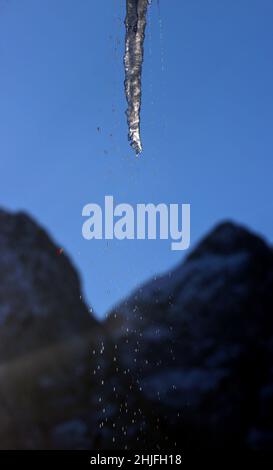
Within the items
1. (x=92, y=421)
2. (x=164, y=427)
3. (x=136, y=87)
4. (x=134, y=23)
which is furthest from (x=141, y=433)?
(x=134, y=23)

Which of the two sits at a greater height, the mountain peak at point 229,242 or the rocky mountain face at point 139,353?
the mountain peak at point 229,242

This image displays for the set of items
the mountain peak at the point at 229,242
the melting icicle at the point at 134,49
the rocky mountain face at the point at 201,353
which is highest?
the melting icicle at the point at 134,49

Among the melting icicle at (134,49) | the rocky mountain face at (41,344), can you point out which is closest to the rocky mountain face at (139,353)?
the rocky mountain face at (41,344)

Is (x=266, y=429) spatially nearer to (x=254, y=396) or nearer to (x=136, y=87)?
(x=254, y=396)

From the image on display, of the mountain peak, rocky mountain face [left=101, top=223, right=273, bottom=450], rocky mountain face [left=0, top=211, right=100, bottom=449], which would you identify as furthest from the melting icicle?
the mountain peak

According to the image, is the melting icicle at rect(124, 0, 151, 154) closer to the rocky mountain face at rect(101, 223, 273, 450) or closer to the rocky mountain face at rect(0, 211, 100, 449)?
the rocky mountain face at rect(101, 223, 273, 450)

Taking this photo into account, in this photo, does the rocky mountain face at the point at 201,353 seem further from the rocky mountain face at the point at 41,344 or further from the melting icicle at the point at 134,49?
the melting icicle at the point at 134,49

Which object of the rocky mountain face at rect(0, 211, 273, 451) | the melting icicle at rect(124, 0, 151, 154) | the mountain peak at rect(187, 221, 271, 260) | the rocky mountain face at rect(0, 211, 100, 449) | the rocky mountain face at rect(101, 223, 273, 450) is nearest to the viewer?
the melting icicle at rect(124, 0, 151, 154)

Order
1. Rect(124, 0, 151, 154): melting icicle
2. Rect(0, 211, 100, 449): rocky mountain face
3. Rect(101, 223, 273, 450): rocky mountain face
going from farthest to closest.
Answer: Rect(101, 223, 273, 450): rocky mountain face < Rect(0, 211, 100, 449): rocky mountain face < Rect(124, 0, 151, 154): melting icicle

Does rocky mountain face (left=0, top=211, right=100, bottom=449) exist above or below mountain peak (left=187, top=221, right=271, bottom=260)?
below
